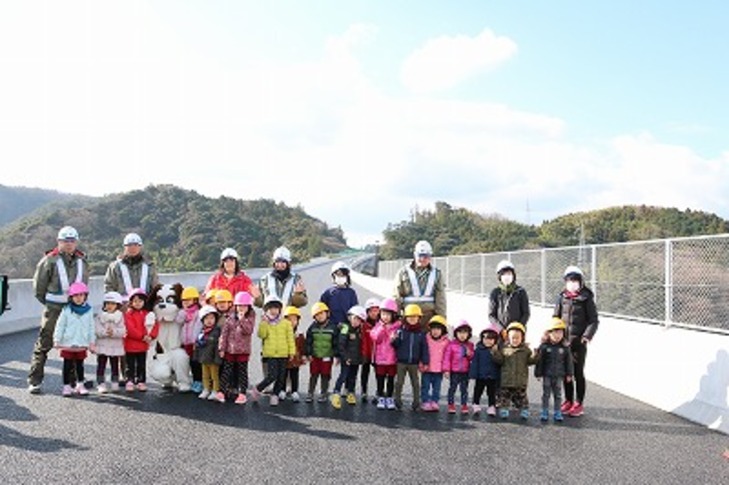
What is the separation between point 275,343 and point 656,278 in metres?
5.89

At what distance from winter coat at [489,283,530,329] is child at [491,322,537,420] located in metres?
0.62

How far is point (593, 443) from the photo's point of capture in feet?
24.1

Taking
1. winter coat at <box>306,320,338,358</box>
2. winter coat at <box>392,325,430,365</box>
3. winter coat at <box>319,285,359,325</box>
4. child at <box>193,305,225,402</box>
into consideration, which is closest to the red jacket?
child at <box>193,305,225,402</box>

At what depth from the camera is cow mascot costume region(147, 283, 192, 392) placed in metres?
9.42

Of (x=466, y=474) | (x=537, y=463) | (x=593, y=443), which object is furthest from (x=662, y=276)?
(x=466, y=474)

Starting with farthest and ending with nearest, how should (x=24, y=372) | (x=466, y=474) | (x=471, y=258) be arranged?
(x=471, y=258) < (x=24, y=372) < (x=466, y=474)

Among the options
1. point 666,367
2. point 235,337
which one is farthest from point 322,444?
point 666,367

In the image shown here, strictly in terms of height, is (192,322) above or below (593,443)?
above

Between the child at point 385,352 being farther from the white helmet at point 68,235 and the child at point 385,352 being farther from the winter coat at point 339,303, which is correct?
the white helmet at point 68,235

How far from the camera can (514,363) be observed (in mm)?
8805

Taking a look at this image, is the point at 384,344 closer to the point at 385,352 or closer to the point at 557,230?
the point at 385,352

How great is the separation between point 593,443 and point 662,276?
14.3 ft

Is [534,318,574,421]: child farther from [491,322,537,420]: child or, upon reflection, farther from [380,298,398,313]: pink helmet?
[380,298,398,313]: pink helmet

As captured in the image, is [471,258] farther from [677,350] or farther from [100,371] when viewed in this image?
[100,371]
